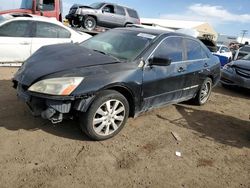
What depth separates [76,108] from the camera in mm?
3807

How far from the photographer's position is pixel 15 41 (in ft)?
26.2

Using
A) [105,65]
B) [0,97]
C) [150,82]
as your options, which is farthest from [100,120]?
A: [0,97]

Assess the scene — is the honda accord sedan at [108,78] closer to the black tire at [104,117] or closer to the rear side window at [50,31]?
the black tire at [104,117]

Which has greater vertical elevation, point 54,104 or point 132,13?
point 132,13

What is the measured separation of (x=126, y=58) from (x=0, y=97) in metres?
2.70

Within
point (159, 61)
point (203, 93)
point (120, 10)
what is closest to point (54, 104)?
point (159, 61)

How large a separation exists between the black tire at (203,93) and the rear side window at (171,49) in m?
1.25

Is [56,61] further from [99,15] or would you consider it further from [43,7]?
[99,15]

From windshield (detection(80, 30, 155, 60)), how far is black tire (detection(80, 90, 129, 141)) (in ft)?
2.63

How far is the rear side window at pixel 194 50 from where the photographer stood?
5.75m

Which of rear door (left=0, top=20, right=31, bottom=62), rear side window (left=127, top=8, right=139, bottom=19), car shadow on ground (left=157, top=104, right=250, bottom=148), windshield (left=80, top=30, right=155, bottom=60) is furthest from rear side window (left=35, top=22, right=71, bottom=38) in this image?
rear side window (left=127, top=8, right=139, bottom=19)

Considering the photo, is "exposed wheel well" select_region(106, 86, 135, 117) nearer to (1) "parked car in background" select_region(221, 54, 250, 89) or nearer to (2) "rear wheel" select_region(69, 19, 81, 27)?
Answer: (1) "parked car in background" select_region(221, 54, 250, 89)

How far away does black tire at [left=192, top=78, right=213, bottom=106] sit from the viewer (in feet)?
20.9

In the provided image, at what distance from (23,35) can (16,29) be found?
245mm
